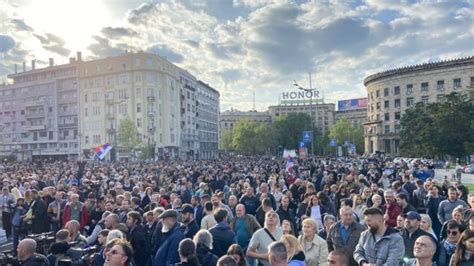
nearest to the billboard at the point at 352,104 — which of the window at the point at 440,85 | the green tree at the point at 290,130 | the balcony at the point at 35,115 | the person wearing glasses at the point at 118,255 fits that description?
the green tree at the point at 290,130

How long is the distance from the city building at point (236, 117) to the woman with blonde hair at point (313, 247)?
17391 centimetres

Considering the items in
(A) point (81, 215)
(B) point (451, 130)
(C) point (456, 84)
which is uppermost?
(C) point (456, 84)

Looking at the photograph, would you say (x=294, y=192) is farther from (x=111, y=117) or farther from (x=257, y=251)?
(x=111, y=117)

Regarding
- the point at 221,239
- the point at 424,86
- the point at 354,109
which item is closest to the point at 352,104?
the point at 354,109

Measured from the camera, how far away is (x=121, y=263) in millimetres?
4492

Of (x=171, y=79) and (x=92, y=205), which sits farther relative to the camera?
(x=171, y=79)

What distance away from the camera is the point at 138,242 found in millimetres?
7465

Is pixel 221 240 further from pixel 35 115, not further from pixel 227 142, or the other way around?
pixel 227 142

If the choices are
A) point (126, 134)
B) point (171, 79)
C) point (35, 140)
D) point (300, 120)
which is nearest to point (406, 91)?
point (300, 120)

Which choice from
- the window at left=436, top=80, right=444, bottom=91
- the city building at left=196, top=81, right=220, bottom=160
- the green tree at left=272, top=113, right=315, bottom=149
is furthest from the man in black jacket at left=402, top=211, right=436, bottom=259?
the green tree at left=272, top=113, right=315, bottom=149

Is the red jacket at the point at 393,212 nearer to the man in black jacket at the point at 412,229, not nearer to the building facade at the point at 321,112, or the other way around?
the man in black jacket at the point at 412,229

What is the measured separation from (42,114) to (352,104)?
11663 centimetres

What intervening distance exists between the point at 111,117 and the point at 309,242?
78.2 m

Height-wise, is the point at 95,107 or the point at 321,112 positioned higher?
the point at 321,112
